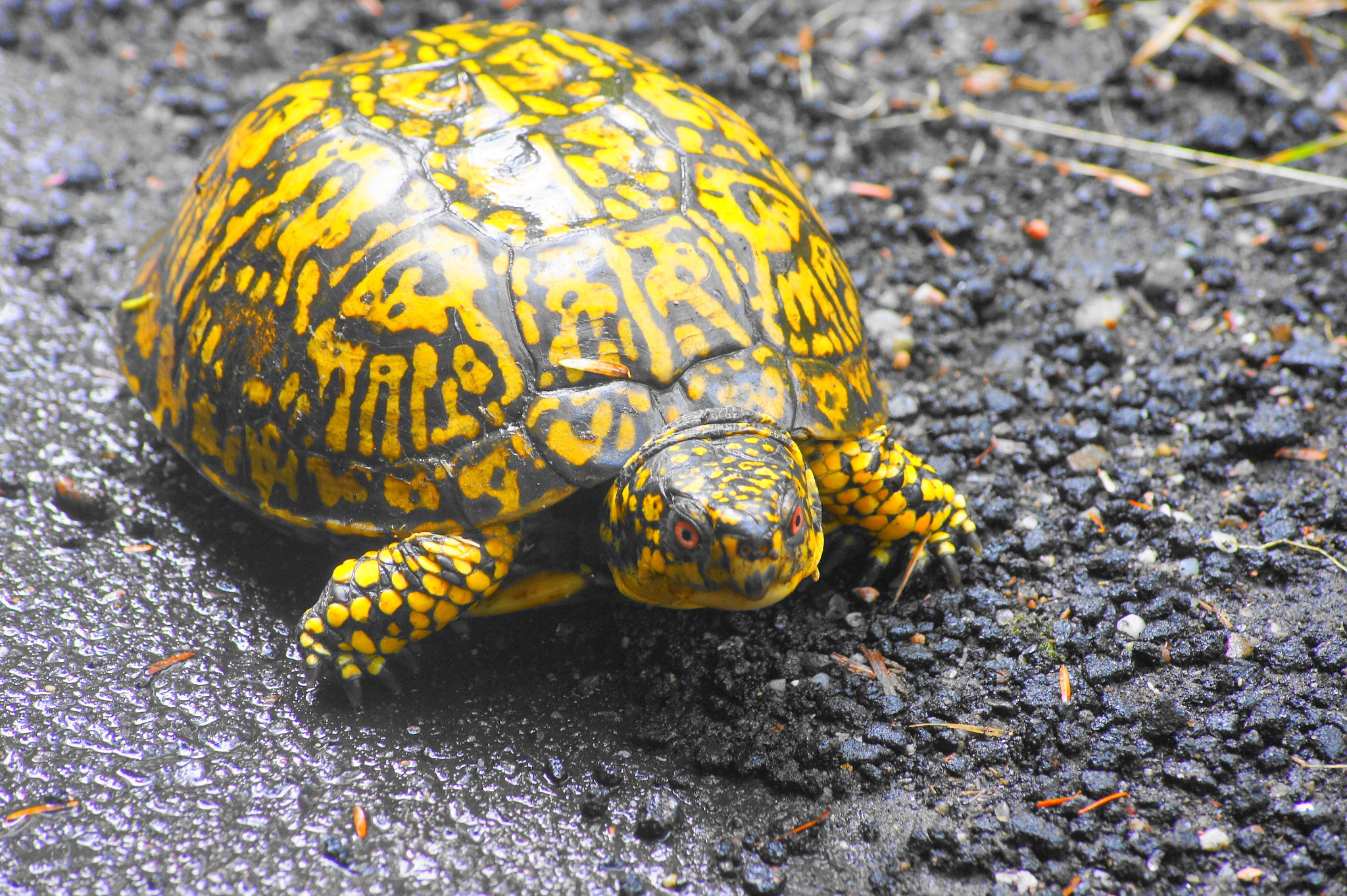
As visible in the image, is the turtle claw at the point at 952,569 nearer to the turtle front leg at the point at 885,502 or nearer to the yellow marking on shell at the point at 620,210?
the turtle front leg at the point at 885,502

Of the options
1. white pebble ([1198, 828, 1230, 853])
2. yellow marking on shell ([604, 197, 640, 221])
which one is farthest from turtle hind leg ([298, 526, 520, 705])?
white pebble ([1198, 828, 1230, 853])

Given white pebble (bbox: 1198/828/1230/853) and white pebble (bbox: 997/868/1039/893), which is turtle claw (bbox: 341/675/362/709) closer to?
white pebble (bbox: 997/868/1039/893)

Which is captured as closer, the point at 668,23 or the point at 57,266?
the point at 57,266

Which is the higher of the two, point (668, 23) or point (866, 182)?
point (668, 23)

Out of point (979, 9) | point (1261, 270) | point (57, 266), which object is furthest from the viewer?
point (979, 9)

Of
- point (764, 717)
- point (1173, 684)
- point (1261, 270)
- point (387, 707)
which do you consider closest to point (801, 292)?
point (764, 717)

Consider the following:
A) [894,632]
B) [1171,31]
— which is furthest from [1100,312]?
[1171,31]

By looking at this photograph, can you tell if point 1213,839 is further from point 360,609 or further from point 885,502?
point 360,609

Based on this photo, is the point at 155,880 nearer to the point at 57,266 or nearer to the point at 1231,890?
the point at 1231,890
